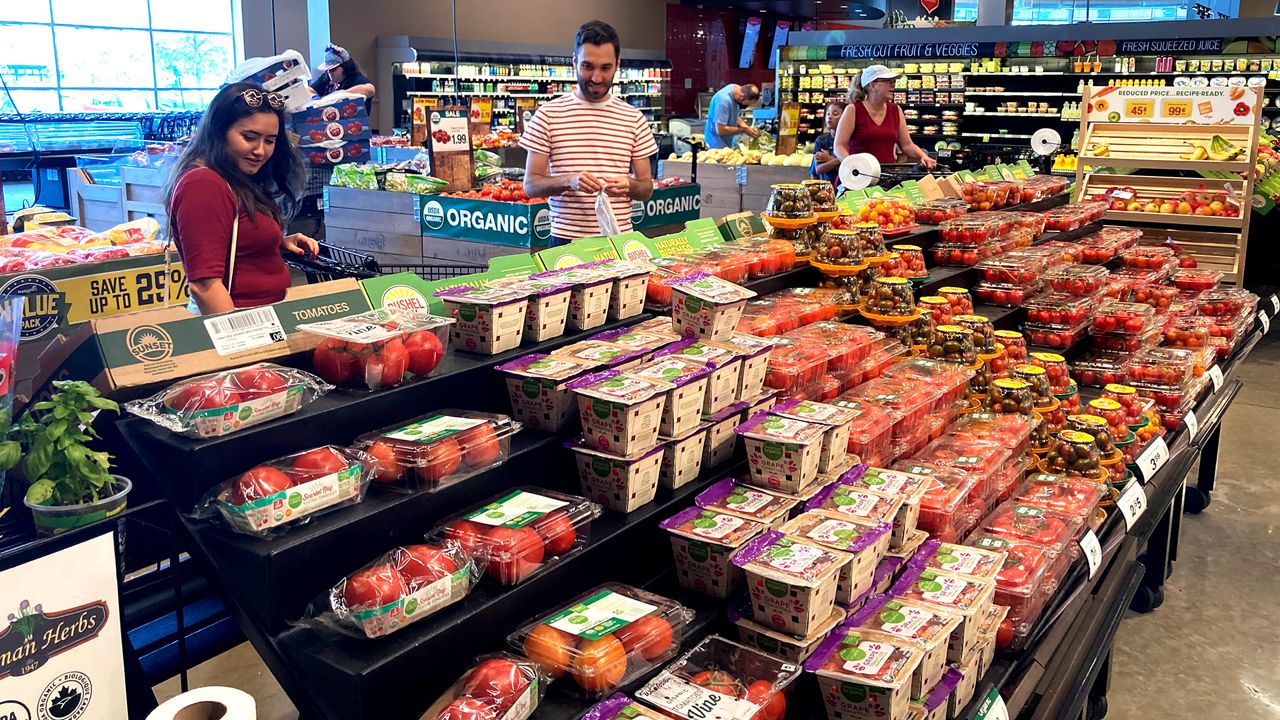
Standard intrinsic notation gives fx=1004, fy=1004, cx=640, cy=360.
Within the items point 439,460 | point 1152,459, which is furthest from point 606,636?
point 1152,459

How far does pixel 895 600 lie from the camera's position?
6.78ft

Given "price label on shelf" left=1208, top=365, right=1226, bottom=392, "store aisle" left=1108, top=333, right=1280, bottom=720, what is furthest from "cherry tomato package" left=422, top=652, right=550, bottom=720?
"price label on shelf" left=1208, top=365, right=1226, bottom=392

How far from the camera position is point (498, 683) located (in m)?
1.56

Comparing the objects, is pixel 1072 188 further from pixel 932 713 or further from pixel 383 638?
pixel 383 638

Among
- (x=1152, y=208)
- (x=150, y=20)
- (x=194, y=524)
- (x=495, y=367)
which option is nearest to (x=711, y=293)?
(x=495, y=367)

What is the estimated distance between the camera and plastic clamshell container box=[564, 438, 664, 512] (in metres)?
2.01

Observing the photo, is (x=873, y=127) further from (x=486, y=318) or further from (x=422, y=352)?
(x=422, y=352)

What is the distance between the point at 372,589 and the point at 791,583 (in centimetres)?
74

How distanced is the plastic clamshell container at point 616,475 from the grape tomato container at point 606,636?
0.22 m

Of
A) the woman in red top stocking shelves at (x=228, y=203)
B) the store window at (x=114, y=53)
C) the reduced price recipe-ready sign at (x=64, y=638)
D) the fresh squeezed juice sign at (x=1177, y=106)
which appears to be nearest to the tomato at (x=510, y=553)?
the reduced price recipe-ready sign at (x=64, y=638)

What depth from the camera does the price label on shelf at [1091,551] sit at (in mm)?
2584

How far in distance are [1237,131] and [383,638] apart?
6695mm

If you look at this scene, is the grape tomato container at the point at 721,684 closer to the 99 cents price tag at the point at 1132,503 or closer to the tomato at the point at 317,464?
the tomato at the point at 317,464

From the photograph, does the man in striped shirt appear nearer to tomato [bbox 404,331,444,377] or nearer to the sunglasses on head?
the sunglasses on head
